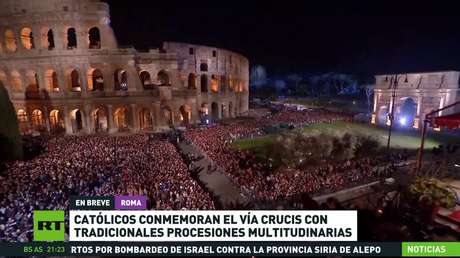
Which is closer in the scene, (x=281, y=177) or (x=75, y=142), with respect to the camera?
(x=281, y=177)

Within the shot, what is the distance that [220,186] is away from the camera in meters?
15.4

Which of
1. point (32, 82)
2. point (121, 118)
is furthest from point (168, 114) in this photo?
point (32, 82)

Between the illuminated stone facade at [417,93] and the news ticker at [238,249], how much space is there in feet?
102

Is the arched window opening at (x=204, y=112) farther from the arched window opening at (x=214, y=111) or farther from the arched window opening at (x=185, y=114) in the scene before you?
the arched window opening at (x=185, y=114)

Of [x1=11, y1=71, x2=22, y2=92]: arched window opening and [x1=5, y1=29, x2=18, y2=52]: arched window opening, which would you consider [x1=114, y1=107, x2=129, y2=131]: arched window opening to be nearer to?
[x1=11, y1=71, x2=22, y2=92]: arched window opening

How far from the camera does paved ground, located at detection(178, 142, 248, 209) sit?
43.8 ft

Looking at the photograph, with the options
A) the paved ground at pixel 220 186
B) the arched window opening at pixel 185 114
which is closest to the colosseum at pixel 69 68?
the arched window opening at pixel 185 114

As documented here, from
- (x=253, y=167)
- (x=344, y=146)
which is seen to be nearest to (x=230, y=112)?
(x=344, y=146)

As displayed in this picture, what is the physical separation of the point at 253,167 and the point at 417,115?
30.7 m

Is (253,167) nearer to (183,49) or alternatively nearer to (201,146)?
(201,146)

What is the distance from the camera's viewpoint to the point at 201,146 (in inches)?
913

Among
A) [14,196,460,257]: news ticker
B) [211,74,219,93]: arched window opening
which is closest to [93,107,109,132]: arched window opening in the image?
[211,74,219,93]: arched window opening

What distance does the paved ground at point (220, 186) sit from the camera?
13.3 metres

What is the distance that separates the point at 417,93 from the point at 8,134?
1770 inches
